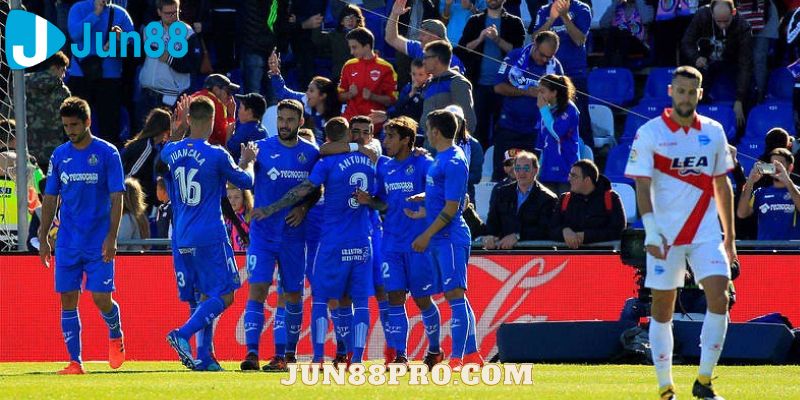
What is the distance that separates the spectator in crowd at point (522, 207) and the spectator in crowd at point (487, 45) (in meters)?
3.24

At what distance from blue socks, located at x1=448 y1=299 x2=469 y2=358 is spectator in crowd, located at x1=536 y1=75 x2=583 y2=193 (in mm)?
4727

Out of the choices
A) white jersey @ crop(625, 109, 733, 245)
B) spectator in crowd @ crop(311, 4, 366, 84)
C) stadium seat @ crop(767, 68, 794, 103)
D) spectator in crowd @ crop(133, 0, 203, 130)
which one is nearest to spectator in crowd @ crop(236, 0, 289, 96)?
spectator in crowd @ crop(133, 0, 203, 130)

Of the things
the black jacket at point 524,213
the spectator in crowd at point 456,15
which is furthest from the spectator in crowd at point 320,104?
the spectator in crowd at point 456,15

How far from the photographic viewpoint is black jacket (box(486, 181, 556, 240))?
1567cm

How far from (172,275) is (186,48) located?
4.49 m

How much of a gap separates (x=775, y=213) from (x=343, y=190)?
209 inches

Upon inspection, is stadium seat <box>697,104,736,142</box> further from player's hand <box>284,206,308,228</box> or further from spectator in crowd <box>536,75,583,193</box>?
player's hand <box>284,206,308,228</box>

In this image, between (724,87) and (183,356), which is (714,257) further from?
(724,87)

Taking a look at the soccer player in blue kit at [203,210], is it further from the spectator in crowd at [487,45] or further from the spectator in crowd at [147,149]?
the spectator in crowd at [487,45]

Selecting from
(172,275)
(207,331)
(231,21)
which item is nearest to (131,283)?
(172,275)

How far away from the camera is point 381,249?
43.2 feet

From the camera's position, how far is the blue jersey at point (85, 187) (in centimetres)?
1227

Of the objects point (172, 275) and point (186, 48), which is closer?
point (172, 275)

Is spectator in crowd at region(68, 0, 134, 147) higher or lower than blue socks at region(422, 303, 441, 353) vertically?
higher
